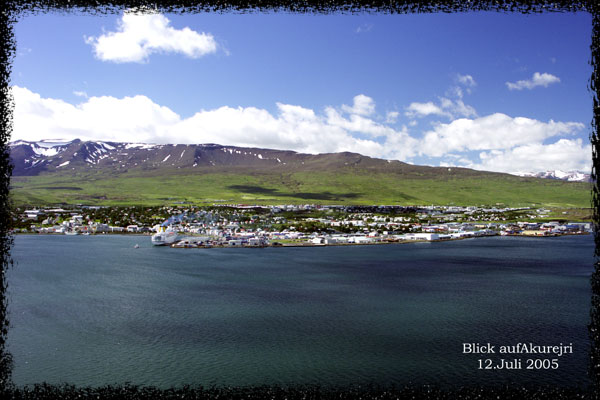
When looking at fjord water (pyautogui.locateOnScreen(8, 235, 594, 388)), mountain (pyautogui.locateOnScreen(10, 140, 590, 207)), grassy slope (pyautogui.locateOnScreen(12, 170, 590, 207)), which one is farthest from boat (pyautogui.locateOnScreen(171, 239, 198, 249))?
mountain (pyautogui.locateOnScreen(10, 140, 590, 207))

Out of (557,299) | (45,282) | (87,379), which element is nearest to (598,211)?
(87,379)

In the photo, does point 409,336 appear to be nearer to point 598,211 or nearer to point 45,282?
point 598,211

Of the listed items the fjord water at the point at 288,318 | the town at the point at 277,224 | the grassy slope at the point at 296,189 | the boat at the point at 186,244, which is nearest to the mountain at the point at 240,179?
the grassy slope at the point at 296,189

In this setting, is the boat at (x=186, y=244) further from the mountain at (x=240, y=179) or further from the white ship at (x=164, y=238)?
the mountain at (x=240, y=179)

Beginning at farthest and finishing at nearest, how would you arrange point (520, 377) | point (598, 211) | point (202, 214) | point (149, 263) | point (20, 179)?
point (20, 179) < point (202, 214) < point (149, 263) < point (520, 377) < point (598, 211)

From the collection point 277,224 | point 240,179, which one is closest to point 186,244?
point 277,224

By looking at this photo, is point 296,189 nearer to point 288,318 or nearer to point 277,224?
point 277,224

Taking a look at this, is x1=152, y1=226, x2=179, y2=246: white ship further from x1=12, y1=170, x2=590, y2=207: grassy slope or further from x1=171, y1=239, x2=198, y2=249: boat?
x1=12, y1=170, x2=590, y2=207: grassy slope

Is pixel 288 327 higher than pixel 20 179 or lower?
lower
